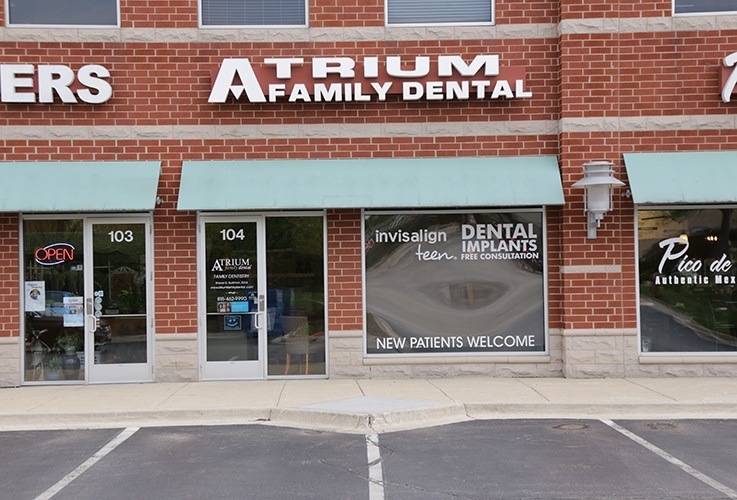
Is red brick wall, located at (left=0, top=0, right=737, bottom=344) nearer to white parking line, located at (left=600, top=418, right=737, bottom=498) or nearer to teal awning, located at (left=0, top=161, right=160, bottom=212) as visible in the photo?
teal awning, located at (left=0, top=161, right=160, bottom=212)

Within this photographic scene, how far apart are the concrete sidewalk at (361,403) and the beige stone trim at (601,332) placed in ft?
2.70

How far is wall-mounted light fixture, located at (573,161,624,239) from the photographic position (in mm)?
11984

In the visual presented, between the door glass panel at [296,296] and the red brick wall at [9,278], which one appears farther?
the door glass panel at [296,296]

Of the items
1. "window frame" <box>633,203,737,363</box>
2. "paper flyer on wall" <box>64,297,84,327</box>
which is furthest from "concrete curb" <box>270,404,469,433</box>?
"paper flyer on wall" <box>64,297,84,327</box>

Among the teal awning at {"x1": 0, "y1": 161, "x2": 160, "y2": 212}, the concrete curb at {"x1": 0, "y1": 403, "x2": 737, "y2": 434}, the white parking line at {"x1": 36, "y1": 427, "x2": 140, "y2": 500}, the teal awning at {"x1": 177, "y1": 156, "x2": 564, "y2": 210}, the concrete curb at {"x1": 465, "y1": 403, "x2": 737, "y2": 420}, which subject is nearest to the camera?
the white parking line at {"x1": 36, "y1": 427, "x2": 140, "y2": 500}


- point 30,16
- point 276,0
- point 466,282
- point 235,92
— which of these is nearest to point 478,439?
point 466,282

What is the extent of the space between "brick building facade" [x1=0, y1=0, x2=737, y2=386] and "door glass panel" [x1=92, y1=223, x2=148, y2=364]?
0.03 m

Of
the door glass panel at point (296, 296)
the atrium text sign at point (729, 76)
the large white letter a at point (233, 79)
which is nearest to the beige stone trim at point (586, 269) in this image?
the atrium text sign at point (729, 76)

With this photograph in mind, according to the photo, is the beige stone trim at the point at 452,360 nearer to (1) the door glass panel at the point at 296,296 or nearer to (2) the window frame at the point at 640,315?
(1) the door glass panel at the point at 296,296

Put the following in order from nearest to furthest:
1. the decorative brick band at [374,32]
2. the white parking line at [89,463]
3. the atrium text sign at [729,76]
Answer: the white parking line at [89,463] < the atrium text sign at [729,76] < the decorative brick band at [374,32]

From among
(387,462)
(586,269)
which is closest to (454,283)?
(586,269)

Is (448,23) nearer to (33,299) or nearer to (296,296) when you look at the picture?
(296,296)

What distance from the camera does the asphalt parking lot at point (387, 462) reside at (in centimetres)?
705

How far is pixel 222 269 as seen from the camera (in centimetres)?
1291
